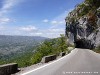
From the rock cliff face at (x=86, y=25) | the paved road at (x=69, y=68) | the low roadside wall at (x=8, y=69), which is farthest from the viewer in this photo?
the rock cliff face at (x=86, y=25)

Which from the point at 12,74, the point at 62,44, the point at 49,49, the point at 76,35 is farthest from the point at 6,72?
the point at 76,35

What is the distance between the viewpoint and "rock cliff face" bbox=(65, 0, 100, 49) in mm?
83562

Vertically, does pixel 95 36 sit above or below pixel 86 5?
below

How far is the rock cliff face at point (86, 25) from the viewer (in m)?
83.6

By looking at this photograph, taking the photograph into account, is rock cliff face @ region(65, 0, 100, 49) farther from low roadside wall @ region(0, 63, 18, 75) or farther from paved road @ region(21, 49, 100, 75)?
low roadside wall @ region(0, 63, 18, 75)

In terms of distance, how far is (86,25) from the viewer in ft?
297

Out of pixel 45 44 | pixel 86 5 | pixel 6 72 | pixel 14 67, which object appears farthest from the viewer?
pixel 86 5

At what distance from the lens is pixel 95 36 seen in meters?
81.5

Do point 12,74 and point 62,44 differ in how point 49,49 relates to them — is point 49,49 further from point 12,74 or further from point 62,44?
point 12,74

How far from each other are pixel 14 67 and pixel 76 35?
292 ft

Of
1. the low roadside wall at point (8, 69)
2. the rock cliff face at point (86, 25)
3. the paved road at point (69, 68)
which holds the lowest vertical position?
the paved road at point (69, 68)

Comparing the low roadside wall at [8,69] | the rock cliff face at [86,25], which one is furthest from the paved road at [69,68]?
the rock cliff face at [86,25]

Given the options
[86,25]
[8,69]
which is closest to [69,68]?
[8,69]

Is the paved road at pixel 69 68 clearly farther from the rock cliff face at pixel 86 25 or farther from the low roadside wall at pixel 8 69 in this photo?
the rock cliff face at pixel 86 25
